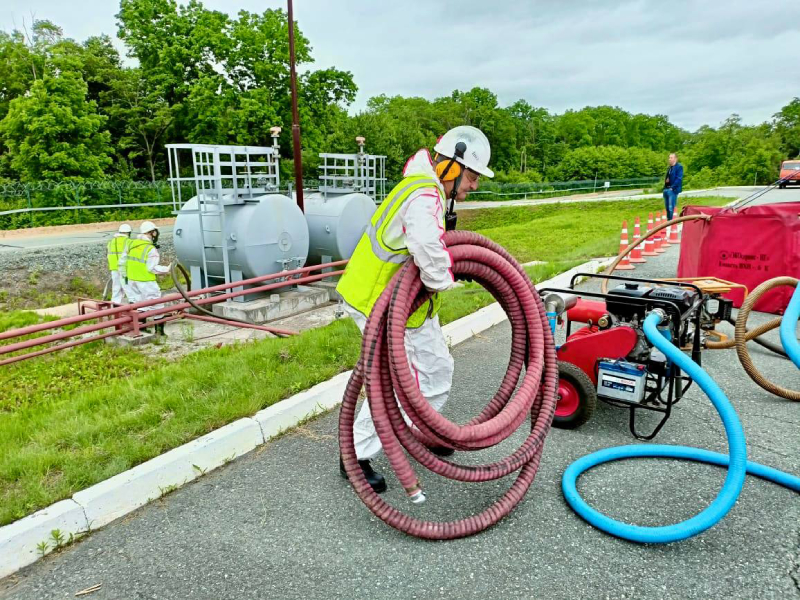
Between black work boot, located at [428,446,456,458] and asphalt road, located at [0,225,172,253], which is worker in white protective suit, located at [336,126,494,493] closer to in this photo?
black work boot, located at [428,446,456,458]

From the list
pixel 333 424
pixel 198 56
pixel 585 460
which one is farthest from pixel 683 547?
pixel 198 56

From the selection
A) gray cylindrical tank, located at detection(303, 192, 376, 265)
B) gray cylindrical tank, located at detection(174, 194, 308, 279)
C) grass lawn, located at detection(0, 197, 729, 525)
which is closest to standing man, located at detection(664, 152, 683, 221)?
gray cylindrical tank, located at detection(303, 192, 376, 265)

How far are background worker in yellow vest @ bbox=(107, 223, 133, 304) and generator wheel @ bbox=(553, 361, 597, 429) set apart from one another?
7597 mm

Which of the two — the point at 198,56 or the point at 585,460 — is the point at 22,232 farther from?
the point at 585,460

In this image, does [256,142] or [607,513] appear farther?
[256,142]

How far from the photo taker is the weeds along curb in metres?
2.65

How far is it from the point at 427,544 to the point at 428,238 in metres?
1.56

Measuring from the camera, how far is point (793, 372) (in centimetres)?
514

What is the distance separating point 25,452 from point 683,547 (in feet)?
12.2

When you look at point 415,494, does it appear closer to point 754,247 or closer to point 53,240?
point 754,247

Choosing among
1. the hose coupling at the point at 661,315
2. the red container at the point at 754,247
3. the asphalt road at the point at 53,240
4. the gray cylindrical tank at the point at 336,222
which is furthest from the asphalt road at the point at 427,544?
the asphalt road at the point at 53,240

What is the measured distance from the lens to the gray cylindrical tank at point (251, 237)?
9.95 m

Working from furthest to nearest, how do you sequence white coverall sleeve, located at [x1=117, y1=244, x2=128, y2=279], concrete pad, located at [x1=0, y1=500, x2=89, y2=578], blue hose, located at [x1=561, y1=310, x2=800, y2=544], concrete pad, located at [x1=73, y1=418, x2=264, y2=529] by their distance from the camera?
1. white coverall sleeve, located at [x1=117, y1=244, x2=128, y2=279]
2. concrete pad, located at [x1=73, y1=418, x2=264, y2=529]
3. blue hose, located at [x1=561, y1=310, x2=800, y2=544]
4. concrete pad, located at [x1=0, y1=500, x2=89, y2=578]

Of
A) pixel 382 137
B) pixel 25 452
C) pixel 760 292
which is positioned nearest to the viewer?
pixel 25 452
